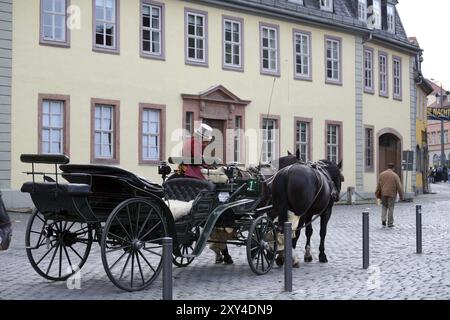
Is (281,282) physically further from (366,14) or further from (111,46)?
(366,14)

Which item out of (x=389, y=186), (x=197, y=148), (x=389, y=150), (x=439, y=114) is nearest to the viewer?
(x=197, y=148)

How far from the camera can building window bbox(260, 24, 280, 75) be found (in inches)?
1059

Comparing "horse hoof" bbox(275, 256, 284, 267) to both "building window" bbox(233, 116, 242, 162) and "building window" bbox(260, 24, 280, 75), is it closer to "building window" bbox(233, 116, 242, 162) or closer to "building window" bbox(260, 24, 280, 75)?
"building window" bbox(233, 116, 242, 162)

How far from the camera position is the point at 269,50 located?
89.3 feet

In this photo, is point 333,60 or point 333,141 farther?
point 333,141

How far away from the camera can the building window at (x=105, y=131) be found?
72.3ft

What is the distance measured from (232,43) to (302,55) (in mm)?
3895

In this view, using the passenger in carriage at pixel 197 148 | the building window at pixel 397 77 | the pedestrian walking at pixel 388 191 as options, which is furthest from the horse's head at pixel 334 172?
the building window at pixel 397 77

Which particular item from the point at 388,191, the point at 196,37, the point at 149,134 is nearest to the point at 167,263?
the point at 388,191

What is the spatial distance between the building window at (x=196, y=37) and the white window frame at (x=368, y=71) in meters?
9.83

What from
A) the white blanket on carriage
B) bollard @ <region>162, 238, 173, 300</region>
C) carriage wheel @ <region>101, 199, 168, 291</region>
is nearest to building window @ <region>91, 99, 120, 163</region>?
the white blanket on carriage

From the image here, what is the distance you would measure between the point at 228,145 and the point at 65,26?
7166mm

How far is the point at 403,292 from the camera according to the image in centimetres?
805

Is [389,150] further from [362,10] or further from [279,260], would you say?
[279,260]
